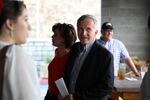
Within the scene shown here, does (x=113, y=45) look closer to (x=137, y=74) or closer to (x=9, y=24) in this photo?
(x=137, y=74)

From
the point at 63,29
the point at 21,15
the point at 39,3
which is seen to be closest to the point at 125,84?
the point at 63,29

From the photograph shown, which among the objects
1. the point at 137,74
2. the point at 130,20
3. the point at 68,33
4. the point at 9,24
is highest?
the point at 9,24

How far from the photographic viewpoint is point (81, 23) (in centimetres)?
274

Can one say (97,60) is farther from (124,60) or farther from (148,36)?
(148,36)

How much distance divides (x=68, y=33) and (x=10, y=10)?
4.48ft

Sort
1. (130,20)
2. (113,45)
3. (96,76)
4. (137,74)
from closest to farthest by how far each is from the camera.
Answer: (96,76) < (137,74) < (113,45) < (130,20)

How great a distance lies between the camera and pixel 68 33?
290 centimetres

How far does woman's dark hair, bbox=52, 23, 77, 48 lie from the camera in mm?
2891

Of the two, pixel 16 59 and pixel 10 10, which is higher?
pixel 10 10

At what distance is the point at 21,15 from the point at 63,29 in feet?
4.49

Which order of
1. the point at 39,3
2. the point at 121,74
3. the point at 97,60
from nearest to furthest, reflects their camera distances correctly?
the point at 97,60, the point at 121,74, the point at 39,3

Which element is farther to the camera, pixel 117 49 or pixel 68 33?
pixel 117 49

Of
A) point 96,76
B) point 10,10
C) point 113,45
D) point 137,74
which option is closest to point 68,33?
point 96,76

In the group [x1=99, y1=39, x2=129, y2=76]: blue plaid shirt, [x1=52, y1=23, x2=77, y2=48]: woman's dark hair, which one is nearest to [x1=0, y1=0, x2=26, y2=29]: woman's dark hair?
[x1=52, y1=23, x2=77, y2=48]: woman's dark hair
